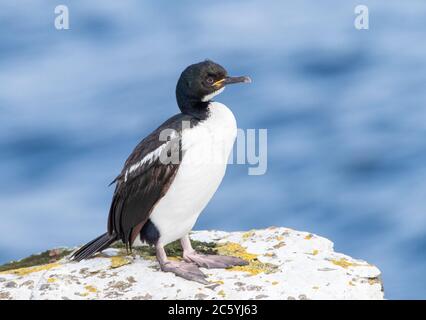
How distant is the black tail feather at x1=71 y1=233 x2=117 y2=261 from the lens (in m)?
8.98

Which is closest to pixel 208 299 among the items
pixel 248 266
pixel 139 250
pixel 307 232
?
pixel 248 266

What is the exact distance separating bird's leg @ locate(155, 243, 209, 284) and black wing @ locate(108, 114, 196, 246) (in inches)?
12.4

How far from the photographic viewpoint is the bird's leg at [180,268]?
8387 millimetres

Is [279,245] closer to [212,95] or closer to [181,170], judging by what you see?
[181,170]

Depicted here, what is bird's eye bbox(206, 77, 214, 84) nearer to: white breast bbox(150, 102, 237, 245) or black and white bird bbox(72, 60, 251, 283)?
black and white bird bbox(72, 60, 251, 283)

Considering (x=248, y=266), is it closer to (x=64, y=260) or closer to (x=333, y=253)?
(x=333, y=253)

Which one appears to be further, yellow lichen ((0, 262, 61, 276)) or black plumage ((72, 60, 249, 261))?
yellow lichen ((0, 262, 61, 276))

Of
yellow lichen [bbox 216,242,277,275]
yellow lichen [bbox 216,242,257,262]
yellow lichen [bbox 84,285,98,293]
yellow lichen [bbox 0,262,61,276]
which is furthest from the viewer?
yellow lichen [bbox 216,242,257,262]

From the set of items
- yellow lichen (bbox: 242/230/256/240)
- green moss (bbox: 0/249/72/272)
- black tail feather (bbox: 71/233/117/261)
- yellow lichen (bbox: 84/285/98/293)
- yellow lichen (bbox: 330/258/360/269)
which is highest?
black tail feather (bbox: 71/233/117/261)

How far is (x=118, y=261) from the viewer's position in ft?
29.4

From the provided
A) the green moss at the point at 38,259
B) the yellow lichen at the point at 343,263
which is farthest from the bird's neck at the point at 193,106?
the green moss at the point at 38,259

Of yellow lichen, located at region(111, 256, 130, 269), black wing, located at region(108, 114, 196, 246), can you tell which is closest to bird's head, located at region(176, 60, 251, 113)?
black wing, located at region(108, 114, 196, 246)

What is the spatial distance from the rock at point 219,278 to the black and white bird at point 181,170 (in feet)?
0.74
